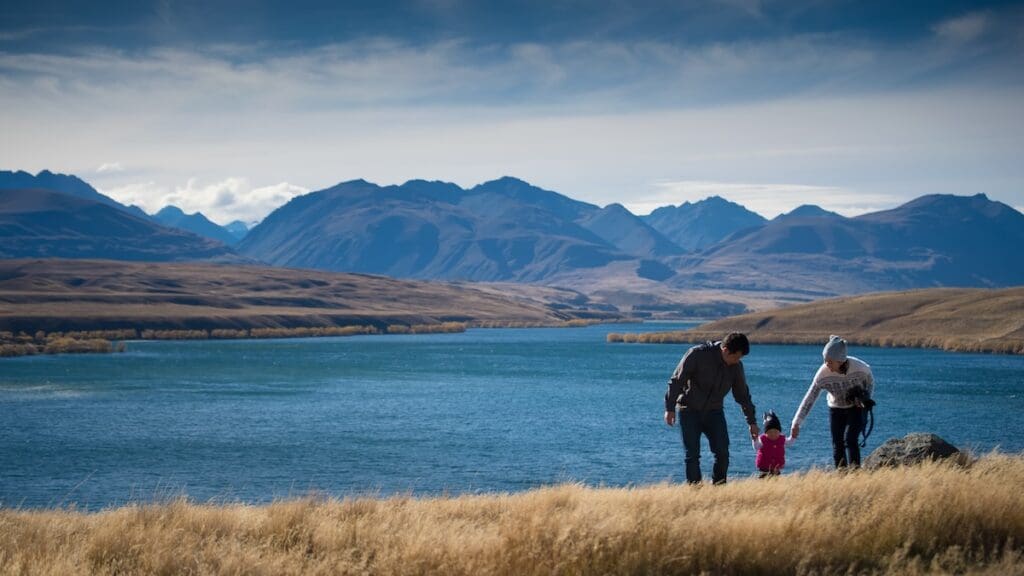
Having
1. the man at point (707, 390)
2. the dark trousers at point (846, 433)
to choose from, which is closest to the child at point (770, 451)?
the dark trousers at point (846, 433)

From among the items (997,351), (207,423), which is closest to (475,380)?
(207,423)

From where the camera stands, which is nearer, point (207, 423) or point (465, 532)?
point (465, 532)

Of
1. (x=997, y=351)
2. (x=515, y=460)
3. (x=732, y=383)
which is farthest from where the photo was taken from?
(x=997, y=351)

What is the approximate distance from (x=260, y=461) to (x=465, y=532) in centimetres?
2878

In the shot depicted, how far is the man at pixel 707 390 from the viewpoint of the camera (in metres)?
14.5

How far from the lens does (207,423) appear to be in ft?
169

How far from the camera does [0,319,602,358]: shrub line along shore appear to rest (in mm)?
111938

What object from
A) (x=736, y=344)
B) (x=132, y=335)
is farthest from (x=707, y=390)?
(x=132, y=335)

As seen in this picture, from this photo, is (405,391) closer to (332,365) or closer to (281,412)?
(281,412)

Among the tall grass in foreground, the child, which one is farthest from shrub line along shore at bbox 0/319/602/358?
the child

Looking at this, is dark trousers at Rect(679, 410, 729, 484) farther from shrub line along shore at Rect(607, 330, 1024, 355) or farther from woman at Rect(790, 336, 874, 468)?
shrub line along shore at Rect(607, 330, 1024, 355)

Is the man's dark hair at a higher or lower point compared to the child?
higher

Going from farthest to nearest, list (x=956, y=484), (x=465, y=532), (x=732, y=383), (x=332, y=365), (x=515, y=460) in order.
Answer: (x=332, y=365)
(x=515, y=460)
(x=732, y=383)
(x=956, y=484)
(x=465, y=532)

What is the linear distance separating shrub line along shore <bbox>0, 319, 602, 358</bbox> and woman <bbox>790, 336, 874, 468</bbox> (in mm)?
106658
